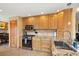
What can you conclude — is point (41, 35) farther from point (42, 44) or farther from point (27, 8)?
point (27, 8)

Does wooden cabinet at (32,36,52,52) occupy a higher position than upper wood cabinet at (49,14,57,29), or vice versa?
upper wood cabinet at (49,14,57,29)

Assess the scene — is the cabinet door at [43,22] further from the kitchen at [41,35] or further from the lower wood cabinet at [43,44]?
the lower wood cabinet at [43,44]

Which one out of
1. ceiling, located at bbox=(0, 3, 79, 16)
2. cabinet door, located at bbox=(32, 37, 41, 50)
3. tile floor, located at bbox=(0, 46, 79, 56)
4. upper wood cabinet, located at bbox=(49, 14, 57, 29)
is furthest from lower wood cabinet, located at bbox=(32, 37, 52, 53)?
ceiling, located at bbox=(0, 3, 79, 16)

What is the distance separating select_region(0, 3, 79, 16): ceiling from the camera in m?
1.99

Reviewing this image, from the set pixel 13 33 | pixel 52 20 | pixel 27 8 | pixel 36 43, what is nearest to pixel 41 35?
pixel 36 43

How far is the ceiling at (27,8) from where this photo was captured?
199 cm

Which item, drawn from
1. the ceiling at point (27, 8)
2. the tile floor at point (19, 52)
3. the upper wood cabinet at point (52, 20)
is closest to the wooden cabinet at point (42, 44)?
the tile floor at point (19, 52)

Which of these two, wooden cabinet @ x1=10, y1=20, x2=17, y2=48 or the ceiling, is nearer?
the ceiling

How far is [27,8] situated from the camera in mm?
2074

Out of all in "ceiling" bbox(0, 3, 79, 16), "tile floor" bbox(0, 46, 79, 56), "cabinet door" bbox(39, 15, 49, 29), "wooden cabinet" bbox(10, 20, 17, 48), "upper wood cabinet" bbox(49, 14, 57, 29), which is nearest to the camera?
"tile floor" bbox(0, 46, 79, 56)

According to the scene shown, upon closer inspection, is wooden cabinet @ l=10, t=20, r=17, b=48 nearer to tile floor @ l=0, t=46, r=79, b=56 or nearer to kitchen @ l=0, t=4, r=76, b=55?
kitchen @ l=0, t=4, r=76, b=55

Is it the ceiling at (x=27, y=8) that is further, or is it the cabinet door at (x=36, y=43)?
the cabinet door at (x=36, y=43)

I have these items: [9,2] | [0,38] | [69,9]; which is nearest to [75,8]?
[69,9]

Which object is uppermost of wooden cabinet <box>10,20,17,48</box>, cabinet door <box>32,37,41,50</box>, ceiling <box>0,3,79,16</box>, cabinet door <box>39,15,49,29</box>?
ceiling <box>0,3,79,16</box>
